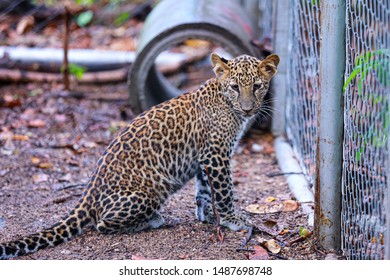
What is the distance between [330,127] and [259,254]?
1.03 m

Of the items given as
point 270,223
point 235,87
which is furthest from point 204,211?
point 235,87

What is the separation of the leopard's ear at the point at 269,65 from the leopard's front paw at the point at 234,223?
1108 mm

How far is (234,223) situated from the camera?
5.54m

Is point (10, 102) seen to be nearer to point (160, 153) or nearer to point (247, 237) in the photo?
point (160, 153)

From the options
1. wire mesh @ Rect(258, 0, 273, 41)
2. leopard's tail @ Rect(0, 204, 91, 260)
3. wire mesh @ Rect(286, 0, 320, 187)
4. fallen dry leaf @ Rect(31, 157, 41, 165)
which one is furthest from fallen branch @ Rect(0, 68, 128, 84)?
leopard's tail @ Rect(0, 204, 91, 260)

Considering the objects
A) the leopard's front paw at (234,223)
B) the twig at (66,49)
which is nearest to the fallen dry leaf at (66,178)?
the leopard's front paw at (234,223)

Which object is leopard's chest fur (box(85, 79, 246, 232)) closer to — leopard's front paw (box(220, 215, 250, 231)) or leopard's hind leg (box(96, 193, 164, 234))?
leopard's hind leg (box(96, 193, 164, 234))

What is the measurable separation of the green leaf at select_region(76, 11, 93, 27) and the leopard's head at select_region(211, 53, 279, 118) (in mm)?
7128

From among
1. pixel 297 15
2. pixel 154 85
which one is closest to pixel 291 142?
pixel 297 15

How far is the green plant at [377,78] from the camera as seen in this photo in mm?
3818

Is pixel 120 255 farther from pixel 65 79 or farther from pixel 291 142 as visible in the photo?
pixel 65 79

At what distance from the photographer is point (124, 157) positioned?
17.7 ft

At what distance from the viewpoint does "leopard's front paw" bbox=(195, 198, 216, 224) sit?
571 centimetres
